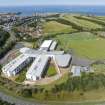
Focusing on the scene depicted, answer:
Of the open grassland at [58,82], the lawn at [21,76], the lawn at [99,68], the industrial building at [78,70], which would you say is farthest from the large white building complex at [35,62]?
the lawn at [99,68]

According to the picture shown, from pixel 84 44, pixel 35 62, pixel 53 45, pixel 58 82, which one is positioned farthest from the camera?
pixel 84 44

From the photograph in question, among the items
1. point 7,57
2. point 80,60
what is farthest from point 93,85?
point 7,57

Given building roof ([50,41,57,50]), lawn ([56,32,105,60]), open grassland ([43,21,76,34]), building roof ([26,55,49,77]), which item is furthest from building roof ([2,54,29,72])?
open grassland ([43,21,76,34])

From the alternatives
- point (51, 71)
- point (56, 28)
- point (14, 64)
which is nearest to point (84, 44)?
point (51, 71)

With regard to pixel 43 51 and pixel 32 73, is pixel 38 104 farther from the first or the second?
pixel 43 51

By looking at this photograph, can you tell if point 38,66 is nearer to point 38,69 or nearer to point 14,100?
point 38,69

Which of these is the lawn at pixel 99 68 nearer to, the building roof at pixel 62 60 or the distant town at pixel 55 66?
the distant town at pixel 55 66
